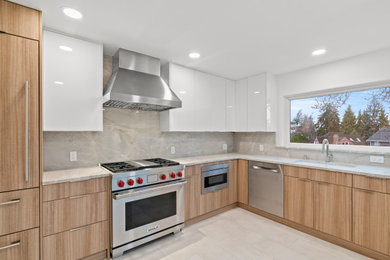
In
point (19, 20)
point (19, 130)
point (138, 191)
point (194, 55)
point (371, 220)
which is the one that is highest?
point (194, 55)

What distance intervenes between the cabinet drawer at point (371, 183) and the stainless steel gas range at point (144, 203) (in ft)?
6.77

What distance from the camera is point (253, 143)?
156 inches

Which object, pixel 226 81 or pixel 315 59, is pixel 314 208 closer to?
pixel 315 59

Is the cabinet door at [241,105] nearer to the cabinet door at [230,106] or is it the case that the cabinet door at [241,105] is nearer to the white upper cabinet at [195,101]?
the cabinet door at [230,106]

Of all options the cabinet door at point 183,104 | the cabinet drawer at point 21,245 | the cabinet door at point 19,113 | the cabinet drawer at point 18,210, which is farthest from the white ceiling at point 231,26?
the cabinet drawer at point 21,245

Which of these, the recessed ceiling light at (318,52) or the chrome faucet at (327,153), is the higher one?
the recessed ceiling light at (318,52)

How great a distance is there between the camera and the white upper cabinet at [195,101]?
2986 mm

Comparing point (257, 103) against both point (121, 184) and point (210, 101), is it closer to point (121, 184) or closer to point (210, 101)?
point (210, 101)

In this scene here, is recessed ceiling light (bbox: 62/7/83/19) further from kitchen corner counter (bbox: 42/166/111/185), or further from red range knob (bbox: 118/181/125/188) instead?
red range knob (bbox: 118/181/125/188)

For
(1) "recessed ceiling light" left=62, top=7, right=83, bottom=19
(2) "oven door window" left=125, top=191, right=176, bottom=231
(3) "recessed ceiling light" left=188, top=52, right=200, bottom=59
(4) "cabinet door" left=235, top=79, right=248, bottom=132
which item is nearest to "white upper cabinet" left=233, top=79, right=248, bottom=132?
(4) "cabinet door" left=235, top=79, right=248, bottom=132

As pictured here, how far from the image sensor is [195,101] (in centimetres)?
325

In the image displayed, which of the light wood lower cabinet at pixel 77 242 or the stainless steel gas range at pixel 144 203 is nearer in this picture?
the light wood lower cabinet at pixel 77 242

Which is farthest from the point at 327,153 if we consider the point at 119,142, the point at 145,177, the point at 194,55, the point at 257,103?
the point at 119,142

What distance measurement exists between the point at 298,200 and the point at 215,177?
123 cm
